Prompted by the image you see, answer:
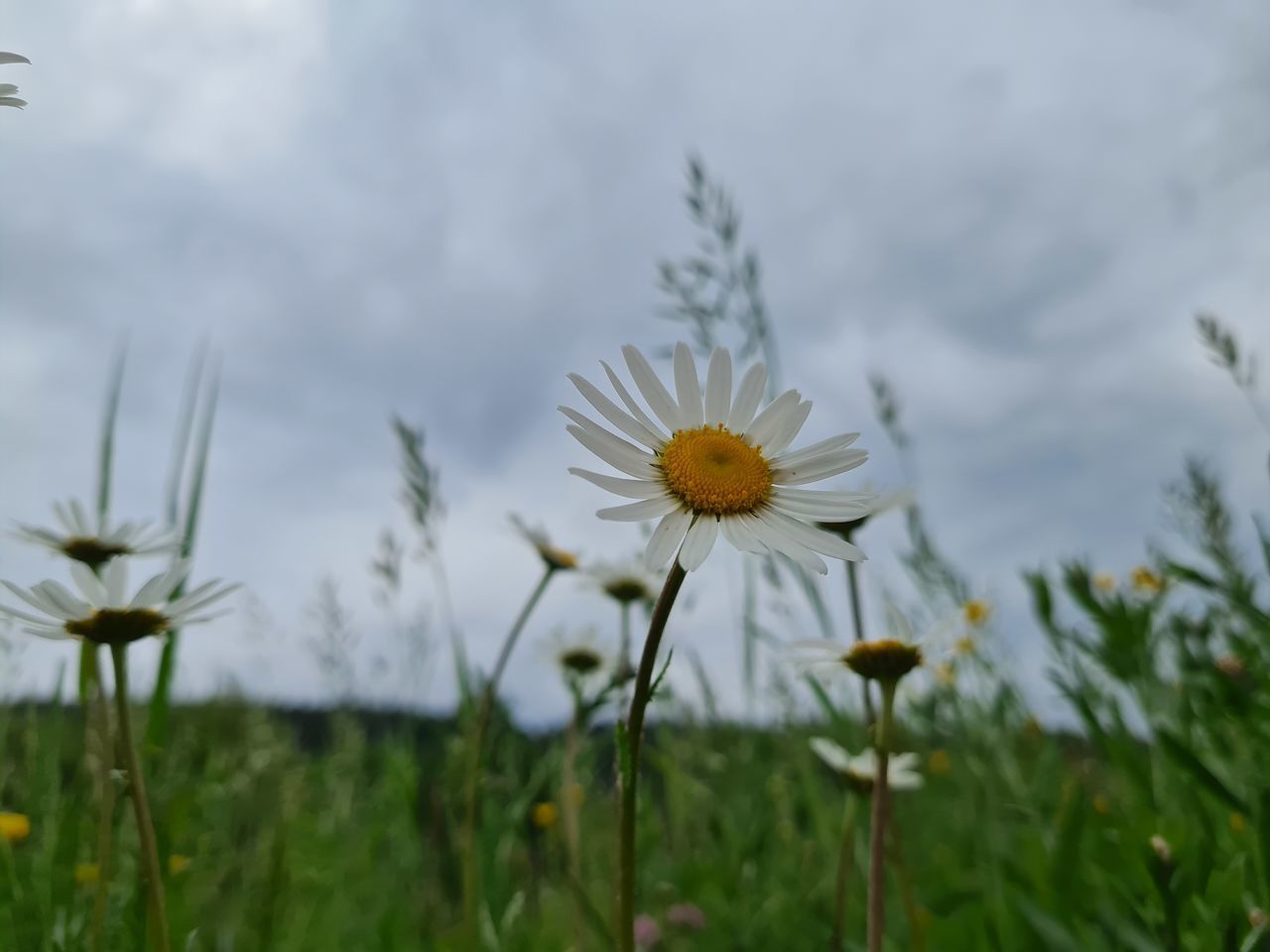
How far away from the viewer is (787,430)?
1.04 m

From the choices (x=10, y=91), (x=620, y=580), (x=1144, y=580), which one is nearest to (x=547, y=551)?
(x=620, y=580)

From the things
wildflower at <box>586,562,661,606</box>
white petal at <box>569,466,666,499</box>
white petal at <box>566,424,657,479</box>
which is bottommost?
white petal at <box>569,466,666,499</box>

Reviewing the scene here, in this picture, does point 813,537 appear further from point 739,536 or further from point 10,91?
point 10,91

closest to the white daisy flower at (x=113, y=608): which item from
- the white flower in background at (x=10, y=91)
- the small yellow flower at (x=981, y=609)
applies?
the white flower in background at (x=10, y=91)

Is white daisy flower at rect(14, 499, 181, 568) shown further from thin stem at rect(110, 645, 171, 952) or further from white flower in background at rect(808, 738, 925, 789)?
white flower in background at rect(808, 738, 925, 789)

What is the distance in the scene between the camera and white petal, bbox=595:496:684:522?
0.87 metres

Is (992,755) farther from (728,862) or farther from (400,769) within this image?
(400,769)

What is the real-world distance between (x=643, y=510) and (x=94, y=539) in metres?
1.04

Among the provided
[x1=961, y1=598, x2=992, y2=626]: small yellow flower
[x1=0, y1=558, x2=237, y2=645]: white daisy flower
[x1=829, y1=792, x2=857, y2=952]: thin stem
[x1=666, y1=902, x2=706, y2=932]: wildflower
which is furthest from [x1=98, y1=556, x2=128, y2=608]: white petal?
[x1=961, y1=598, x2=992, y2=626]: small yellow flower

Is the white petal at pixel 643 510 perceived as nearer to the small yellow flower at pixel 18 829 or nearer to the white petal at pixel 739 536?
the white petal at pixel 739 536

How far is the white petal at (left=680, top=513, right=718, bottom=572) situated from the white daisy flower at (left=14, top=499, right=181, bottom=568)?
0.88m

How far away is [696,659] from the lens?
3162mm

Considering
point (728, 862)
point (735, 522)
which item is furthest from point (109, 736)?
point (728, 862)

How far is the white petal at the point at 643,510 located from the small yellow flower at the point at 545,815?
1.93m
